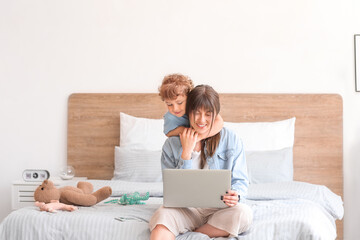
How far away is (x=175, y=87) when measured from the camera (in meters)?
2.43

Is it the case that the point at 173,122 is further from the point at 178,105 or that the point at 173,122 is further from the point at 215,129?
the point at 215,129

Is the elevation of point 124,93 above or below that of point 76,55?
below

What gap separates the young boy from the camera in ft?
8.02

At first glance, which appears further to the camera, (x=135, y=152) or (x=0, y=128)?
(x=0, y=128)

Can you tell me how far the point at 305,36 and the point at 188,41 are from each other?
850mm

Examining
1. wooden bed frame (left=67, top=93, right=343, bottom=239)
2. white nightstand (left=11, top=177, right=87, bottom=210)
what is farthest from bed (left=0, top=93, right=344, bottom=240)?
white nightstand (left=11, top=177, right=87, bottom=210)

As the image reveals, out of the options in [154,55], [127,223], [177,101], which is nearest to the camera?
[127,223]

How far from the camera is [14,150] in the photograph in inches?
165

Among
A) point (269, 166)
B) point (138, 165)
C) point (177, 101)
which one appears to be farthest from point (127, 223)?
point (269, 166)

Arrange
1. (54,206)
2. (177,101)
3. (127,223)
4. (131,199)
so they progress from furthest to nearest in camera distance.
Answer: (131,199), (54,206), (177,101), (127,223)

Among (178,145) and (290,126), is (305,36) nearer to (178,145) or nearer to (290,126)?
(290,126)

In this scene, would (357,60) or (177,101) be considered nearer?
(177,101)

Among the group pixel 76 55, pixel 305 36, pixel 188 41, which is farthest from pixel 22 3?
pixel 305 36

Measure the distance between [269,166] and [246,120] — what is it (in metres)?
0.53
